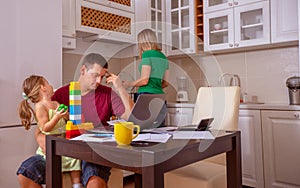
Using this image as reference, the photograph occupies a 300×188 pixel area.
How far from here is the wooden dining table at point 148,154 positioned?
98 centimetres

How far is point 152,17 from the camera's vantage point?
362cm

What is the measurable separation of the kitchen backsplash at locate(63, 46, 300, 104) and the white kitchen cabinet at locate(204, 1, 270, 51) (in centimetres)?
27

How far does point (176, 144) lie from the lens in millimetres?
1120

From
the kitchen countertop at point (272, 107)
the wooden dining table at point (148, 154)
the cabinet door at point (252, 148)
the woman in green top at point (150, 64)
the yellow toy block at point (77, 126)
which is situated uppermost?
the woman in green top at point (150, 64)

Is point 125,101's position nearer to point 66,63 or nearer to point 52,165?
point 52,165

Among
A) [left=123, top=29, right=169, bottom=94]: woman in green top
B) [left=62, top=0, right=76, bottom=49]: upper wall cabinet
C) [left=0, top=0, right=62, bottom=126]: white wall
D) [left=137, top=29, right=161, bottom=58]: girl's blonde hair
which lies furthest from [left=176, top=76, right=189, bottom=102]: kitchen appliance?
[left=0, top=0, right=62, bottom=126]: white wall

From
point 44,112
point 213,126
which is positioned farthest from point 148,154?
point 213,126

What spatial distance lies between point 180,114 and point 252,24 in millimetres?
1196

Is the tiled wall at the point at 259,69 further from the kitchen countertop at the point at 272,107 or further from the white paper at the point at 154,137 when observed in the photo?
the white paper at the point at 154,137

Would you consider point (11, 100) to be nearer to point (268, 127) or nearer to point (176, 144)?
point (176, 144)

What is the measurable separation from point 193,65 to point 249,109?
1198 millimetres

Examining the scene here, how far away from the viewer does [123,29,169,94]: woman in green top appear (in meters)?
2.57

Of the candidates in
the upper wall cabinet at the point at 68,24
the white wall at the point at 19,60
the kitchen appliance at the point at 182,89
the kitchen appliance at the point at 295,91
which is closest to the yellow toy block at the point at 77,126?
the white wall at the point at 19,60

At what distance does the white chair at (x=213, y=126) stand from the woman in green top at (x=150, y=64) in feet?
1.70
